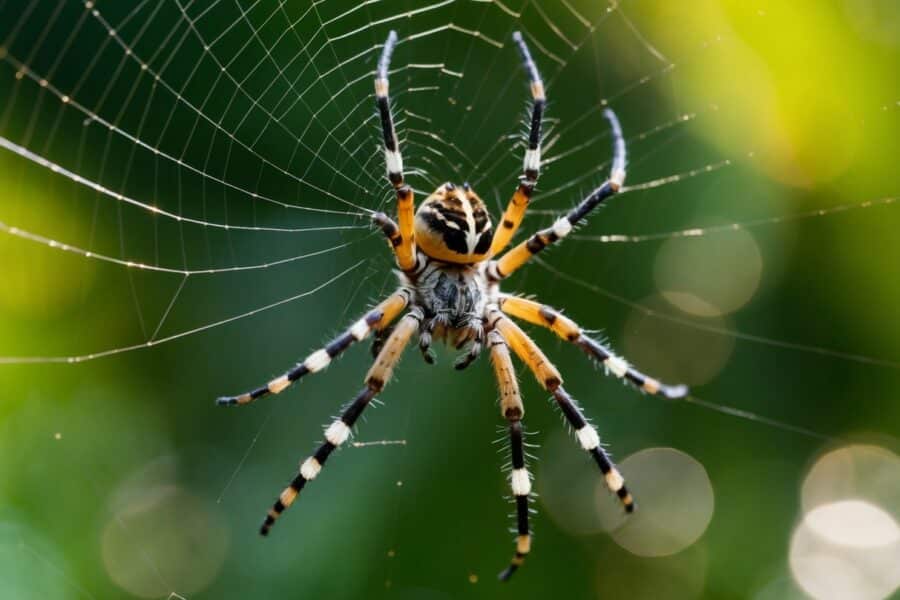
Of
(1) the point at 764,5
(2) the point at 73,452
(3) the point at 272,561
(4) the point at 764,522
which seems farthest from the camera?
(4) the point at 764,522

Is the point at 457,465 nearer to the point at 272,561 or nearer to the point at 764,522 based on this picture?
the point at 272,561

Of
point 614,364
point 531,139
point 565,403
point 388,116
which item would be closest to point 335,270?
point 388,116

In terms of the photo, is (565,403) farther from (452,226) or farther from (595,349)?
(452,226)

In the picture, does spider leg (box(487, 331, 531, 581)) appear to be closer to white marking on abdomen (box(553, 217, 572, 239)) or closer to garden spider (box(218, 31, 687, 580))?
garden spider (box(218, 31, 687, 580))

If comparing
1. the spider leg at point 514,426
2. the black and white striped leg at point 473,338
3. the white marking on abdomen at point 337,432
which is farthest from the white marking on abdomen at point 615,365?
the white marking on abdomen at point 337,432

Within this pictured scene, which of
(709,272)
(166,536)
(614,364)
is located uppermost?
(709,272)

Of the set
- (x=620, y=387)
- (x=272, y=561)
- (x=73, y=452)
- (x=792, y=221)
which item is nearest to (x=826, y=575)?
(x=620, y=387)
